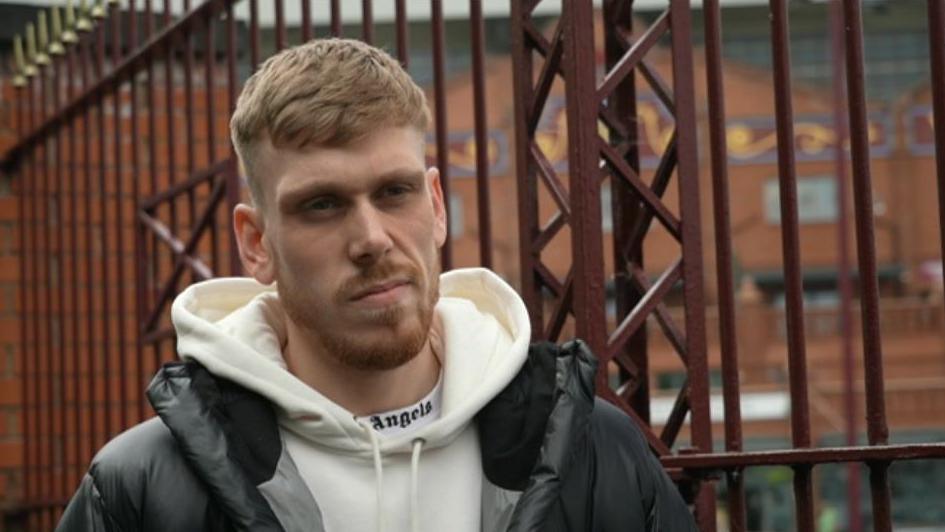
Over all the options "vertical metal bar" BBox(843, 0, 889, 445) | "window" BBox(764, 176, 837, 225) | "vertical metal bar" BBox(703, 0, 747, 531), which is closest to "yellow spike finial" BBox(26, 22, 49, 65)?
"vertical metal bar" BBox(703, 0, 747, 531)

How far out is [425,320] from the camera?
240 centimetres

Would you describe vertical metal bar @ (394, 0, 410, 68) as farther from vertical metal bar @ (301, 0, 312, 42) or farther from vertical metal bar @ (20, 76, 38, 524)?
vertical metal bar @ (20, 76, 38, 524)

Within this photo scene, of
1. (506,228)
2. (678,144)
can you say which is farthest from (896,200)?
(678,144)

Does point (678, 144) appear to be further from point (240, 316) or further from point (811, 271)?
point (811, 271)

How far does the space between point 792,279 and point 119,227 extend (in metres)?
3.87

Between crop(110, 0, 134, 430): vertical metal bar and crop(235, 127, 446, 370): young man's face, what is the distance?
4.39m

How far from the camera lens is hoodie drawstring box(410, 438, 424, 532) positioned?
2379mm

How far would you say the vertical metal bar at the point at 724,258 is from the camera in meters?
3.91

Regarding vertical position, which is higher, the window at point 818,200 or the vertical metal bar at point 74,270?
the vertical metal bar at point 74,270

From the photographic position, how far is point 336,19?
16.7 ft

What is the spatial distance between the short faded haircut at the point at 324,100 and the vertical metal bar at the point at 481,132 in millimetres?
2051

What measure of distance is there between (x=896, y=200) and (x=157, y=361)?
120 ft

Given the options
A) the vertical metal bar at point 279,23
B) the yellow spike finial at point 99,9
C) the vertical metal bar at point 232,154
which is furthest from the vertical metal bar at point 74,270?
the vertical metal bar at point 279,23

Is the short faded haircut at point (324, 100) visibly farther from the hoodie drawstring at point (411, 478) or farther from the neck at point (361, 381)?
the hoodie drawstring at point (411, 478)
